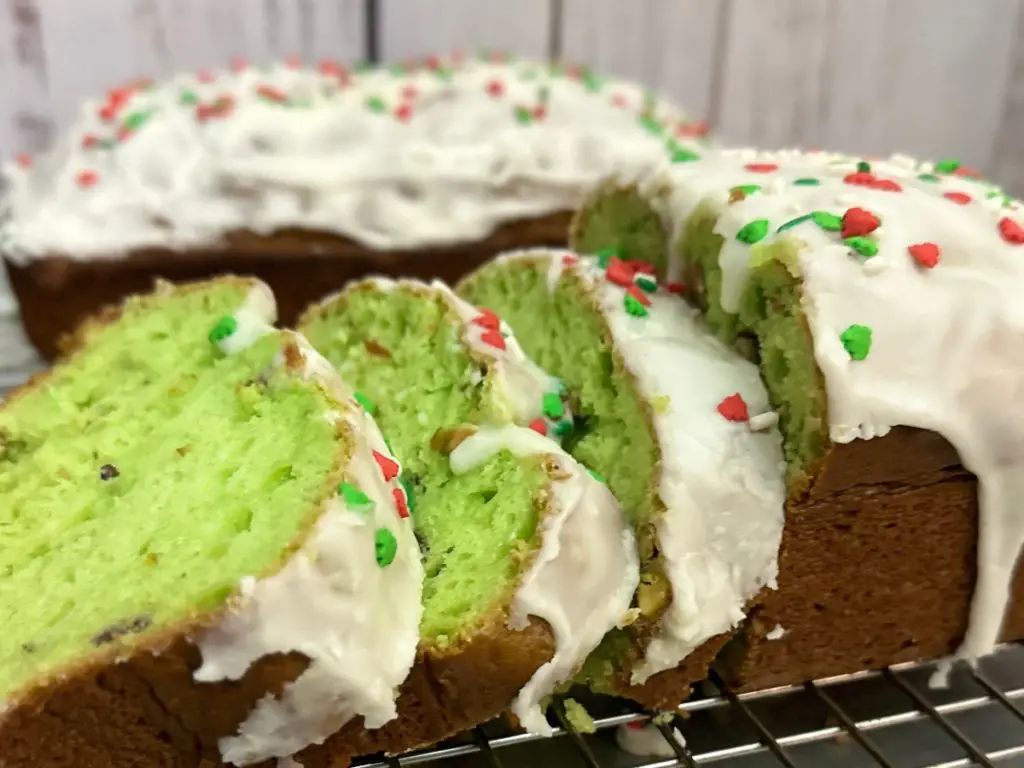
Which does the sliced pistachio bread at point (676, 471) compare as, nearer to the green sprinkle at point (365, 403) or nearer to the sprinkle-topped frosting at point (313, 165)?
the green sprinkle at point (365, 403)

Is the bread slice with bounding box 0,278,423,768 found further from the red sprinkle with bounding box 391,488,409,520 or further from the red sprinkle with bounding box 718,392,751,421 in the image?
the red sprinkle with bounding box 718,392,751,421

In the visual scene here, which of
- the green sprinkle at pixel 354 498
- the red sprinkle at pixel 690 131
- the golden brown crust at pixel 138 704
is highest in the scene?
the red sprinkle at pixel 690 131

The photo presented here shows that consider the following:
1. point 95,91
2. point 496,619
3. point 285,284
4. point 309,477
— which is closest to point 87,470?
point 309,477

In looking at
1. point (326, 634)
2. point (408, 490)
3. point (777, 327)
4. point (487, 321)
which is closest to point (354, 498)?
point (326, 634)

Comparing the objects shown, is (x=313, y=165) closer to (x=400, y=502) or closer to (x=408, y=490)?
(x=408, y=490)

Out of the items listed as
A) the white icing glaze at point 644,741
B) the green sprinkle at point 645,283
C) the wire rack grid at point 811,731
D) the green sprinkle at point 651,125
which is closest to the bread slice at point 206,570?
the wire rack grid at point 811,731

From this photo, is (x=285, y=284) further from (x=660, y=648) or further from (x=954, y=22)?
(x=954, y=22)
